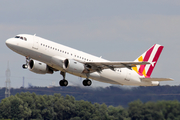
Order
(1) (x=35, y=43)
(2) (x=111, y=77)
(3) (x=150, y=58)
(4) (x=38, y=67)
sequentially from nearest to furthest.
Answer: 1. (1) (x=35, y=43)
2. (4) (x=38, y=67)
3. (2) (x=111, y=77)
4. (3) (x=150, y=58)

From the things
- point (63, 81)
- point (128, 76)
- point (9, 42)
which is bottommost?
point (63, 81)

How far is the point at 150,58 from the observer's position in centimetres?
5644

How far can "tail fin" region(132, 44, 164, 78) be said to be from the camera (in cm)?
5509

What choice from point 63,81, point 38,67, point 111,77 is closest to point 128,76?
point 111,77

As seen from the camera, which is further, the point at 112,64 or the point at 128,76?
the point at 128,76

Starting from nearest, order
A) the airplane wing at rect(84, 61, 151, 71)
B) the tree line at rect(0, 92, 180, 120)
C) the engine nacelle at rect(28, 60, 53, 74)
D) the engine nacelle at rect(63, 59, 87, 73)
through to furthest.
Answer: the engine nacelle at rect(63, 59, 87, 73), the airplane wing at rect(84, 61, 151, 71), the engine nacelle at rect(28, 60, 53, 74), the tree line at rect(0, 92, 180, 120)

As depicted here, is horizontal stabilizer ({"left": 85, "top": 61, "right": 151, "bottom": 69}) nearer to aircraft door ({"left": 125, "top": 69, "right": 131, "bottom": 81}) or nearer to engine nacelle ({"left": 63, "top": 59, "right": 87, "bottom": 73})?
engine nacelle ({"left": 63, "top": 59, "right": 87, "bottom": 73})

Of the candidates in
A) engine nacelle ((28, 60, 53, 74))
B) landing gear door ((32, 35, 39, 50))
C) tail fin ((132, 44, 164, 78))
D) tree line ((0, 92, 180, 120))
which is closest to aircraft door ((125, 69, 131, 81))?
tail fin ((132, 44, 164, 78))

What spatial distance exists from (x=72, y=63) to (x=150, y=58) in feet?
45.6

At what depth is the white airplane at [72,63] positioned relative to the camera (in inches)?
1793

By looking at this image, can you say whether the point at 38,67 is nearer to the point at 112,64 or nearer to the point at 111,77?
the point at 112,64

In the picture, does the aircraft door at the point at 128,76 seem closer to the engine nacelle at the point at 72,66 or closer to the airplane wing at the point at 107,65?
the airplane wing at the point at 107,65

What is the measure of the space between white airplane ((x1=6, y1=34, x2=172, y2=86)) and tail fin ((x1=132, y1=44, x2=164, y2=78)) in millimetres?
678

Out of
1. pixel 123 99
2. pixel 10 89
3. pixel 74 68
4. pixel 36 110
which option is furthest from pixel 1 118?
pixel 74 68
